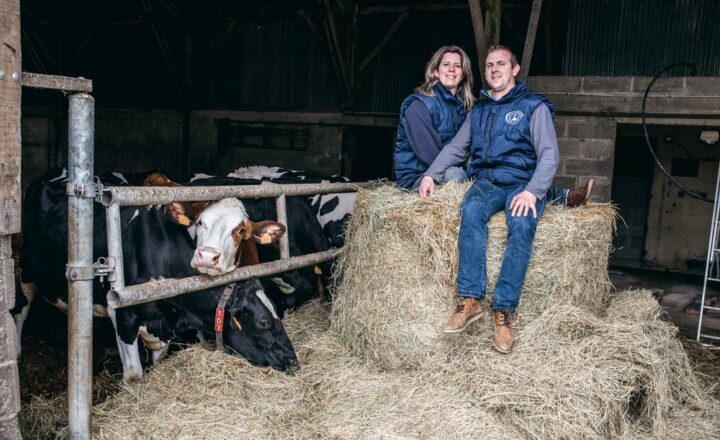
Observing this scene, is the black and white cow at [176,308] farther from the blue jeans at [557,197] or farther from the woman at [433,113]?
the blue jeans at [557,197]

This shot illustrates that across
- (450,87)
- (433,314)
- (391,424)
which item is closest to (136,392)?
(391,424)

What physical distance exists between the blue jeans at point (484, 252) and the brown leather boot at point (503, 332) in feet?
0.16

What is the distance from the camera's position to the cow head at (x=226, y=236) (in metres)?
3.68

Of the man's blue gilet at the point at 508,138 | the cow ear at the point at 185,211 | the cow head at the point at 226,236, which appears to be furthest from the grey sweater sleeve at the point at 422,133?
the cow ear at the point at 185,211

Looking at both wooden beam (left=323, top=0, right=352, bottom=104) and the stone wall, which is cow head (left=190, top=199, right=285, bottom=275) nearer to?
the stone wall

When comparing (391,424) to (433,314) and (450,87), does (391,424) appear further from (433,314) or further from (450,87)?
(450,87)

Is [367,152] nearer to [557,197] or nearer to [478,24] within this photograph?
[478,24]

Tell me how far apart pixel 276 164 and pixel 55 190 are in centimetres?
520

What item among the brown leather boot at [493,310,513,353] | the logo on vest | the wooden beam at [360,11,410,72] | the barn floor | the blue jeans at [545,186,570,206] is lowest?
the barn floor

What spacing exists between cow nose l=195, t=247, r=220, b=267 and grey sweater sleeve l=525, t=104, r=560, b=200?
1.83 m

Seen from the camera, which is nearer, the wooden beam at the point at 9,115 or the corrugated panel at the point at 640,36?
the wooden beam at the point at 9,115

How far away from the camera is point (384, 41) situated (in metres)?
9.40

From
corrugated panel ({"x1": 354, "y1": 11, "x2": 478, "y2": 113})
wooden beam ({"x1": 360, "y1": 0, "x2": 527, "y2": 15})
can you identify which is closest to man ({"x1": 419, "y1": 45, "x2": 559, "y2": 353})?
wooden beam ({"x1": 360, "y1": 0, "x2": 527, "y2": 15})

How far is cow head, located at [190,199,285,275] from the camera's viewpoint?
3682 mm
